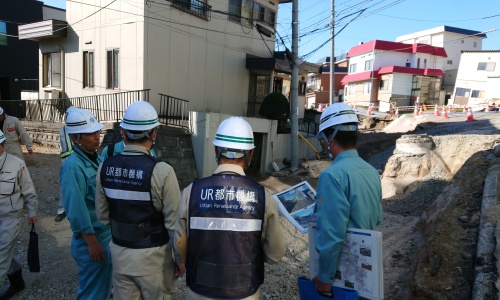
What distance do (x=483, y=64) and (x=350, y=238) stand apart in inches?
1530

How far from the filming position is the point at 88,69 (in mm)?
12297

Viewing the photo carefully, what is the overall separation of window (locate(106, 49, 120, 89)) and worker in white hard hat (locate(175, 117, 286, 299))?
10.6 m

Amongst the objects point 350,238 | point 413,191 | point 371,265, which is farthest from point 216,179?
point 413,191

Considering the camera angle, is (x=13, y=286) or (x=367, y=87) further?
(x=367, y=87)

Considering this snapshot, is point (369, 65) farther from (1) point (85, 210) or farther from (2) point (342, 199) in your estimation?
(1) point (85, 210)

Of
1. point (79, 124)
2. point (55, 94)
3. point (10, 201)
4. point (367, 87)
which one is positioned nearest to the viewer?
point (79, 124)

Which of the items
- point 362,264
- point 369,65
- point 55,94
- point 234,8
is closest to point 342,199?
point 362,264

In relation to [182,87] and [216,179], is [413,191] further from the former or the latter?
[182,87]

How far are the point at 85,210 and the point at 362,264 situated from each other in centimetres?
204

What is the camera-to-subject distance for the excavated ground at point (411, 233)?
3.30 metres

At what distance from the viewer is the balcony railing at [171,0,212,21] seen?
457 inches

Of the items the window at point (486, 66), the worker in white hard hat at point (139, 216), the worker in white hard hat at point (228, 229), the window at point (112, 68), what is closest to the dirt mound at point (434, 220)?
the worker in white hard hat at point (228, 229)

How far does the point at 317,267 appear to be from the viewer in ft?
7.12

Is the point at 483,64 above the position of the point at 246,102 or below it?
above
